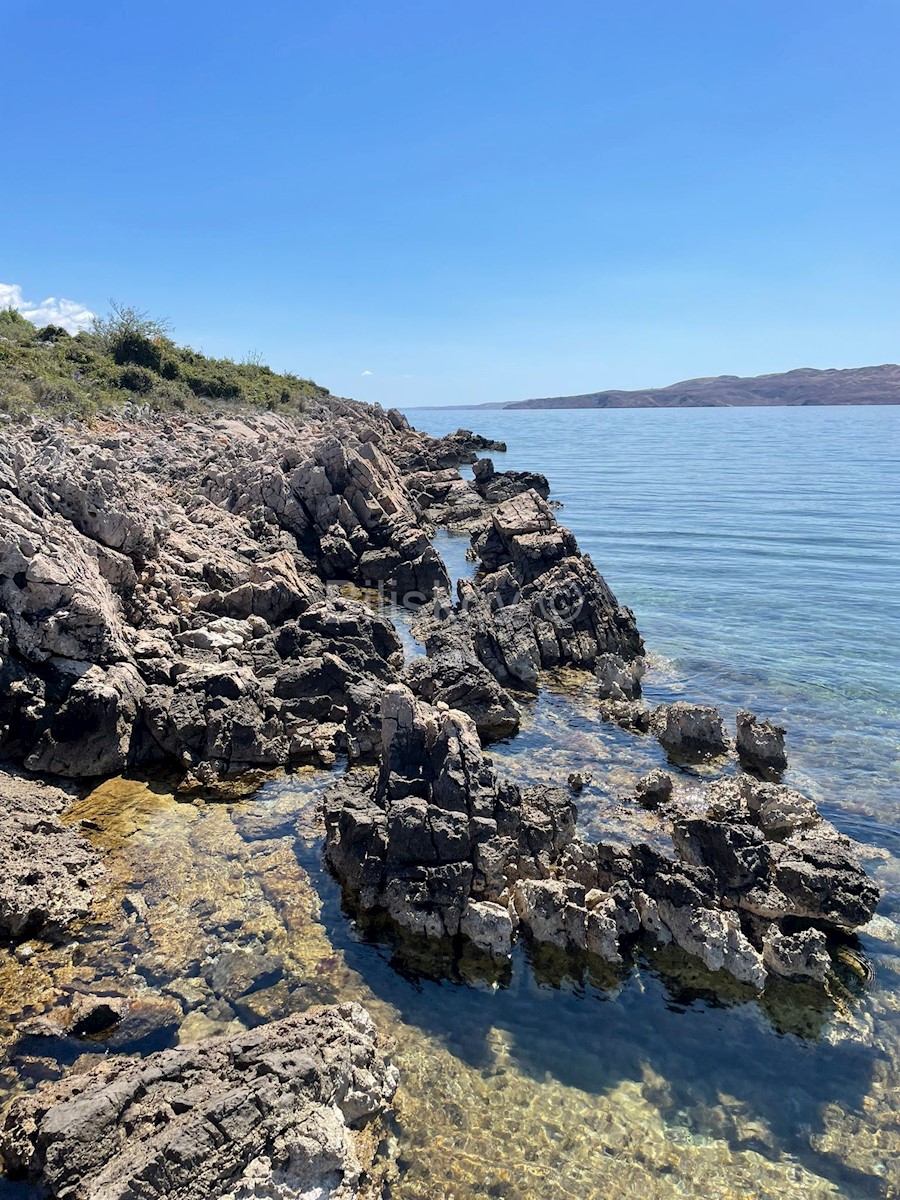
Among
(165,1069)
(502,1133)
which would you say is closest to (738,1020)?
(502,1133)

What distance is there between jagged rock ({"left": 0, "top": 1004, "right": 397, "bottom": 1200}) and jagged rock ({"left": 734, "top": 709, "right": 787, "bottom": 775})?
519 inches

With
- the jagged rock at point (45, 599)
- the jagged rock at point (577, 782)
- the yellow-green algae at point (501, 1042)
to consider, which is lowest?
the yellow-green algae at point (501, 1042)

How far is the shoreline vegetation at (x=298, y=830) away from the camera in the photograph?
8.41 meters

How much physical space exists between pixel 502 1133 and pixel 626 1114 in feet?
5.55

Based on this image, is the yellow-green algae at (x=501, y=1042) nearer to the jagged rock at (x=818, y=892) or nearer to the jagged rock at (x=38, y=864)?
the jagged rock at (x=38, y=864)

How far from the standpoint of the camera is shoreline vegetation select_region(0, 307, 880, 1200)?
8.41m

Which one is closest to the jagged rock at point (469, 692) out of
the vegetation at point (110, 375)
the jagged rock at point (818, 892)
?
the jagged rock at point (818, 892)

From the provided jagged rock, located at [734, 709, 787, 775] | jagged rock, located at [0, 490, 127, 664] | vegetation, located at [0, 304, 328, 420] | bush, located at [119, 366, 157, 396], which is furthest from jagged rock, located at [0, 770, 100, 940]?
bush, located at [119, 366, 157, 396]

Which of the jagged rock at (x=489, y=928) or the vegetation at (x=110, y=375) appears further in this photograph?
the vegetation at (x=110, y=375)

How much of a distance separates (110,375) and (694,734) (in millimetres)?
60680

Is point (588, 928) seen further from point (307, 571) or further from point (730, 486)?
point (730, 486)

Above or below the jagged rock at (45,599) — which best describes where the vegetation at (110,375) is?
above

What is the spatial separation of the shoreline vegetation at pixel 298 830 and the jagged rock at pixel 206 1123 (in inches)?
1.1

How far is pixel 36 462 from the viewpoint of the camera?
22109mm
